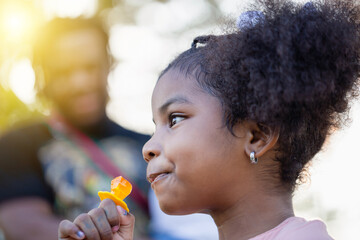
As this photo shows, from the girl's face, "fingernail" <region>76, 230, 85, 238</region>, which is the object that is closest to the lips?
the girl's face

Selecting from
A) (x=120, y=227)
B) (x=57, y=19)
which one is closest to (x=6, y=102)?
(x=57, y=19)

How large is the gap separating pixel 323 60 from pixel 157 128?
695 millimetres

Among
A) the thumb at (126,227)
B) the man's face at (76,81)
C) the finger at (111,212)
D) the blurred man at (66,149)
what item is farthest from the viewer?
the man's face at (76,81)

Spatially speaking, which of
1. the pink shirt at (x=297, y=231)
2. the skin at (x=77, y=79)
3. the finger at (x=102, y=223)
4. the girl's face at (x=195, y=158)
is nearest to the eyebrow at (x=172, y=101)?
the girl's face at (x=195, y=158)

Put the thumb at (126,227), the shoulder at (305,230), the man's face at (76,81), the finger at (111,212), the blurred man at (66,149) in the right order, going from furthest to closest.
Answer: the man's face at (76,81) → the blurred man at (66,149) → the thumb at (126,227) → the finger at (111,212) → the shoulder at (305,230)

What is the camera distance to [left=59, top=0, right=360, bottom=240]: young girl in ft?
6.21

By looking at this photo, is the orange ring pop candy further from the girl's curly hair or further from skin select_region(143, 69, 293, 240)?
the girl's curly hair

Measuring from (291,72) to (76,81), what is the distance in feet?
6.93

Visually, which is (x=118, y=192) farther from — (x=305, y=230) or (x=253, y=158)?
(x=305, y=230)

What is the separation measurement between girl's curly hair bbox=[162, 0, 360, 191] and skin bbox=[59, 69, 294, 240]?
0.18ft

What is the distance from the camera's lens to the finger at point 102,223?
196 cm

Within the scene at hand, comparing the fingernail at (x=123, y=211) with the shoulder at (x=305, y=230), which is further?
the fingernail at (x=123, y=211)

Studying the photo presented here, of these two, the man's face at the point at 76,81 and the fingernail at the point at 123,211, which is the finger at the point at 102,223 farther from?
the man's face at the point at 76,81

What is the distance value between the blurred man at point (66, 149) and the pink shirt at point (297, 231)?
4.86 ft
